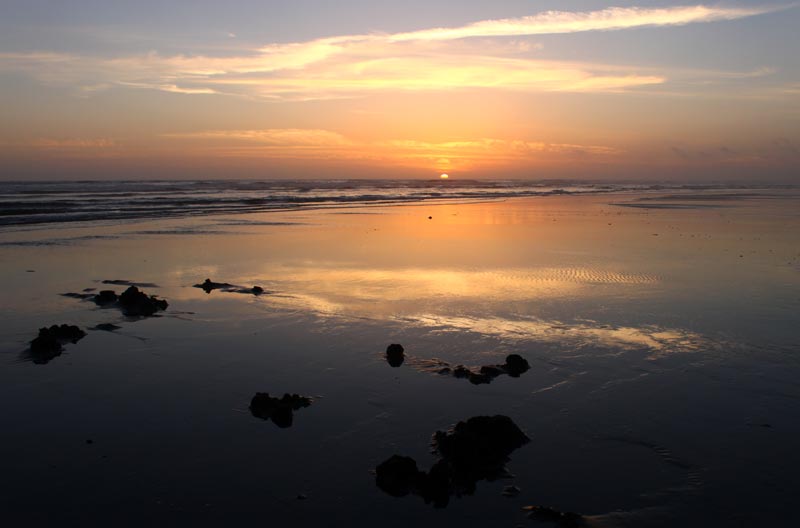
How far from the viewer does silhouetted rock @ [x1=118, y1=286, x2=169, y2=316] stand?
12.4m

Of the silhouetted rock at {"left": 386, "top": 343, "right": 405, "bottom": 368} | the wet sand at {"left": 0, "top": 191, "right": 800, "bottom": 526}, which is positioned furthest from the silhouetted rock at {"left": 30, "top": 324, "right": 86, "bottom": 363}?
the silhouetted rock at {"left": 386, "top": 343, "right": 405, "bottom": 368}

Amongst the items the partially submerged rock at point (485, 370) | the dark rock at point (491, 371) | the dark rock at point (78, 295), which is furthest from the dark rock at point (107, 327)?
the dark rock at point (491, 371)

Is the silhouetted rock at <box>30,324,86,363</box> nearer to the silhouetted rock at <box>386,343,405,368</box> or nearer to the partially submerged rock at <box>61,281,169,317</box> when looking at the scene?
the partially submerged rock at <box>61,281,169,317</box>

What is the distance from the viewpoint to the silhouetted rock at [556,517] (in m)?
5.09

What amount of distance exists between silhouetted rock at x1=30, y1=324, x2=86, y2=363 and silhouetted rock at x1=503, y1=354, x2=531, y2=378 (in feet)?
23.3

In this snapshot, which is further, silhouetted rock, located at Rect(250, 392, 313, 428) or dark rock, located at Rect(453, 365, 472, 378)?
dark rock, located at Rect(453, 365, 472, 378)

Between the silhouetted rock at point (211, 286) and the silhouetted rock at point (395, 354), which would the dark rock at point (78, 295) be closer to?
the silhouetted rock at point (211, 286)

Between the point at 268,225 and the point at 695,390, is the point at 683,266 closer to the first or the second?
the point at 695,390

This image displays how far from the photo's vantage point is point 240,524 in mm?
5109

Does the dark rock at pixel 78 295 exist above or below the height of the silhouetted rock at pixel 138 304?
below

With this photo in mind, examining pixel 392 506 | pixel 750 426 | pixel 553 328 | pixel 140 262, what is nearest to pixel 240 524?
pixel 392 506

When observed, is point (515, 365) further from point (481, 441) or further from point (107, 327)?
point (107, 327)

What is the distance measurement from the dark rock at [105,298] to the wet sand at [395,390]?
1.33ft

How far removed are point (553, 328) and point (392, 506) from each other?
20.8 feet
